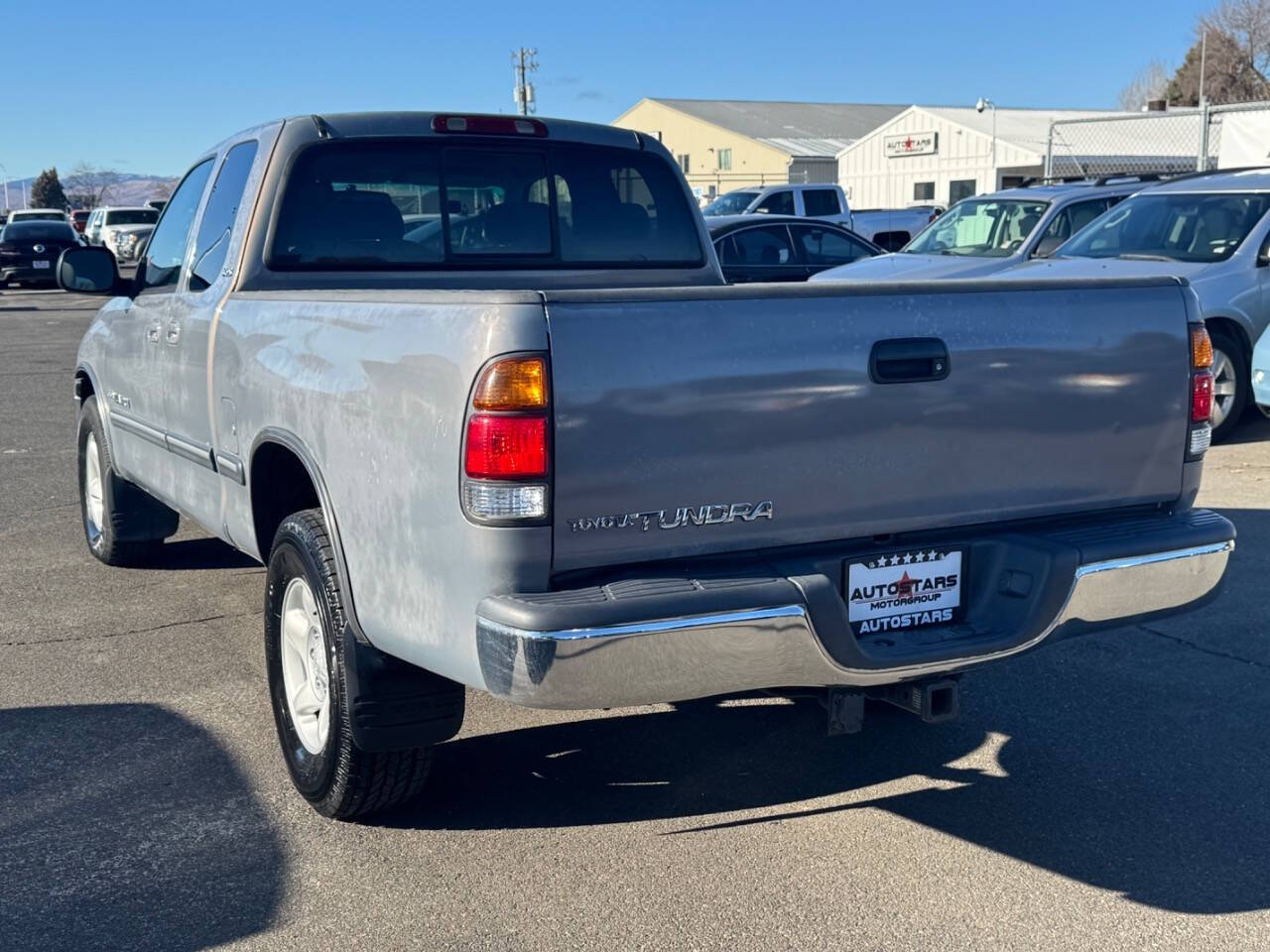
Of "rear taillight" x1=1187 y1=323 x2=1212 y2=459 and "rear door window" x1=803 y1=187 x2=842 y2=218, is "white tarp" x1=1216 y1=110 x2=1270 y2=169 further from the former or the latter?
"rear taillight" x1=1187 y1=323 x2=1212 y2=459

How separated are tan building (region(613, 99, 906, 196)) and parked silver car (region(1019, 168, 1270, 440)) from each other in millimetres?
48296

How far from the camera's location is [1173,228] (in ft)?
35.1

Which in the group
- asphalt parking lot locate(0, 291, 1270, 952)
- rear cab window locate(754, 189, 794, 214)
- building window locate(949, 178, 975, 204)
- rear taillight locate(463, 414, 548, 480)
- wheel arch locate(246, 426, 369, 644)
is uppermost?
building window locate(949, 178, 975, 204)

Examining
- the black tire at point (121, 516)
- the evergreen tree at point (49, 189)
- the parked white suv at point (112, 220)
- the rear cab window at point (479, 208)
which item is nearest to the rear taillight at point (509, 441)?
the rear cab window at point (479, 208)

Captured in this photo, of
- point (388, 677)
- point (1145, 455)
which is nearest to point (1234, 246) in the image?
point (1145, 455)

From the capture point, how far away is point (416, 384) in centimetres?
331

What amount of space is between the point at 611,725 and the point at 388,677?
1.28 metres

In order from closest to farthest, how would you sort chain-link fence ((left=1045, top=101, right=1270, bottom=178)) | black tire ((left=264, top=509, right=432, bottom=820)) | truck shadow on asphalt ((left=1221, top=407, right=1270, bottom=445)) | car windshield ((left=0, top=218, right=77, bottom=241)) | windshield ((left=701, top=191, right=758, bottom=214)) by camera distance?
black tire ((left=264, top=509, right=432, bottom=820))
truck shadow on asphalt ((left=1221, top=407, right=1270, bottom=445))
windshield ((left=701, top=191, right=758, bottom=214))
car windshield ((left=0, top=218, right=77, bottom=241))
chain-link fence ((left=1045, top=101, right=1270, bottom=178))

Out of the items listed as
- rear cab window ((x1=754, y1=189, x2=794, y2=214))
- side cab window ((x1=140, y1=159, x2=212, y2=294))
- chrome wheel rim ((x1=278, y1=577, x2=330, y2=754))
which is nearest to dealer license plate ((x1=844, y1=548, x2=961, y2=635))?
chrome wheel rim ((x1=278, y1=577, x2=330, y2=754))

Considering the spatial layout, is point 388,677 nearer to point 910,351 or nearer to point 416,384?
point 416,384

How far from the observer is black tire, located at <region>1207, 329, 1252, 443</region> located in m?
9.81

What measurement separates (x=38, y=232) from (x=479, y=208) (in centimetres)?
3031

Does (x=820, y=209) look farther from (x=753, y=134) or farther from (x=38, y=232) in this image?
(x=753, y=134)

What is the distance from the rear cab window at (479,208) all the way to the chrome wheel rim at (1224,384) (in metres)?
5.87
